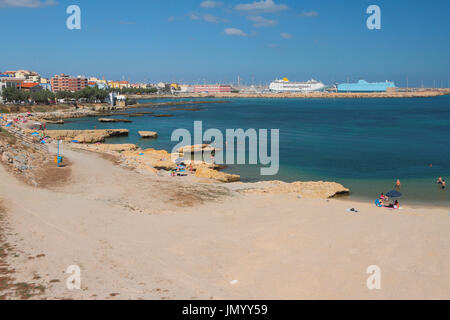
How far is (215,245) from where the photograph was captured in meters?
11.1

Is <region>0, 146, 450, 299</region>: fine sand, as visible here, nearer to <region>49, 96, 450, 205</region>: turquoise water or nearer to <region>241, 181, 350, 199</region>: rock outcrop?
<region>241, 181, 350, 199</region>: rock outcrop

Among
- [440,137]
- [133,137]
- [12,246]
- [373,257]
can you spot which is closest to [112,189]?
[12,246]

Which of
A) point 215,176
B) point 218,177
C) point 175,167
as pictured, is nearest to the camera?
point 218,177

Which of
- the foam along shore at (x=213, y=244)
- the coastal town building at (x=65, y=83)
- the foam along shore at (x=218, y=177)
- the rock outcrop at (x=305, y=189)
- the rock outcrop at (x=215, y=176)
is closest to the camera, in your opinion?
the foam along shore at (x=213, y=244)

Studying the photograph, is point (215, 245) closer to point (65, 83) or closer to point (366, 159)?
point (366, 159)

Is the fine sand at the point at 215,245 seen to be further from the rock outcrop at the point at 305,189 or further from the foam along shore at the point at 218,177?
the foam along shore at the point at 218,177

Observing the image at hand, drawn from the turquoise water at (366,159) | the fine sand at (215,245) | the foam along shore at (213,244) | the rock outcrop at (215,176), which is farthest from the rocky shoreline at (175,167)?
the turquoise water at (366,159)

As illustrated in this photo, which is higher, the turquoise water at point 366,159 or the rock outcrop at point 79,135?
the rock outcrop at point 79,135

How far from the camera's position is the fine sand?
27.6 ft

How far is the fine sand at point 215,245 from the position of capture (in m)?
8.40

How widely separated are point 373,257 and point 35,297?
8.60 metres

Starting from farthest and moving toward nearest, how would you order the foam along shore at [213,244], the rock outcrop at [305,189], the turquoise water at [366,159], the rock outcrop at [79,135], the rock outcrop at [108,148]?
the rock outcrop at [79,135]
the rock outcrop at [108,148]
the turquoise water at [366,159]
the rock outcrop at [305,189]
the foam along shore at [213,244]

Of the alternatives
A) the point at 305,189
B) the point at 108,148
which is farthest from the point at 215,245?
the point at 108,148
